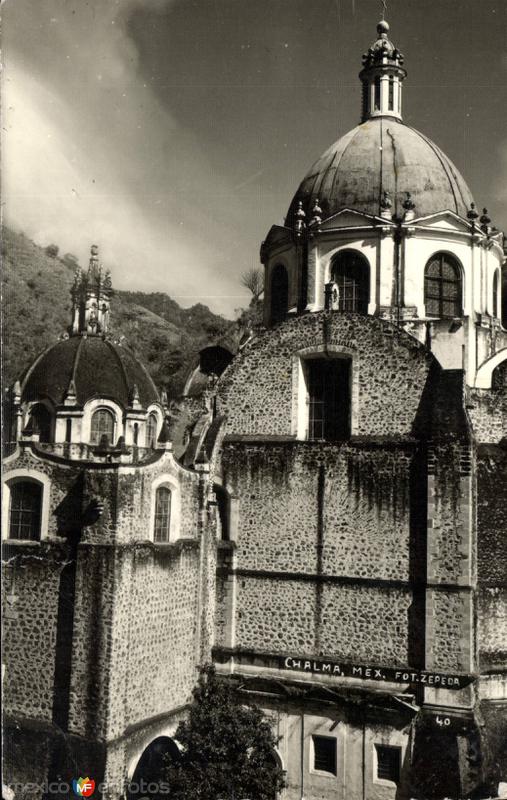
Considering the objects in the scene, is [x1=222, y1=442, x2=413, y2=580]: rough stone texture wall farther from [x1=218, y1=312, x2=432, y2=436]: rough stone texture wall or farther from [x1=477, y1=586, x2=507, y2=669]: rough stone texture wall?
[x1=477, y1=586, x2=507, y2=669]: rough stone texture wall

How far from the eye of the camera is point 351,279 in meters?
27.9

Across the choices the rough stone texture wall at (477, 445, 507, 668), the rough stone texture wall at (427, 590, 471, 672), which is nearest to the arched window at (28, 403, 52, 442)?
the rough stone texture wall at (427, 590, 471, 672)

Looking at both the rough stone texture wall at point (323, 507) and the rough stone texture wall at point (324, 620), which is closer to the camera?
the rough stone texture wall at point (324, 620)

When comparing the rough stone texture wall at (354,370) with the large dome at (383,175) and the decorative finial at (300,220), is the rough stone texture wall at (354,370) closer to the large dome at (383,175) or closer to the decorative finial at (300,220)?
the decorative finial at (300,220)

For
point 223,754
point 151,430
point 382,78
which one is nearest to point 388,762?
point 223,754

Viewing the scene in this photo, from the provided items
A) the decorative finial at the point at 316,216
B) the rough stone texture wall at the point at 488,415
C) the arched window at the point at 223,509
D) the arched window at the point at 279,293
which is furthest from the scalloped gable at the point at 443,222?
the arched window at the point at 223,509

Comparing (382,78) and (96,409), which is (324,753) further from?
(382,78)

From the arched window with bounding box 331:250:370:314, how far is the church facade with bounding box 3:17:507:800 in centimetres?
82

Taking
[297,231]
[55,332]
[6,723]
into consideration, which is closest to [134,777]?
[6,723]

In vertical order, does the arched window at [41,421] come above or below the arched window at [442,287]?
below

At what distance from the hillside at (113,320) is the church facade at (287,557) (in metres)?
21.0

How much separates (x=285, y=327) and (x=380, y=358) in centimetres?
289

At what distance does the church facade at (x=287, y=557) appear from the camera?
65.2ft

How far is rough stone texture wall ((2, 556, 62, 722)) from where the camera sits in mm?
20109
